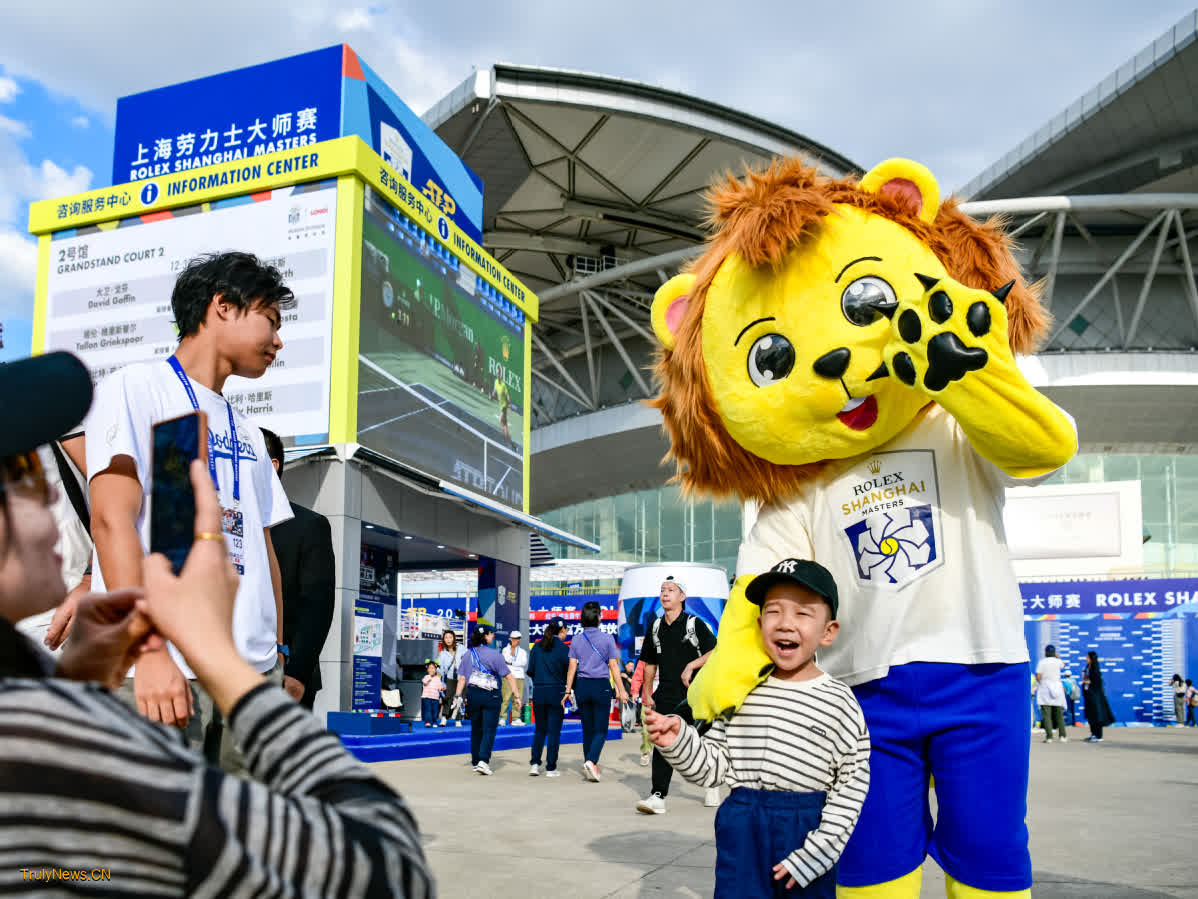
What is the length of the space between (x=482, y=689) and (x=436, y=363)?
19.9 feet

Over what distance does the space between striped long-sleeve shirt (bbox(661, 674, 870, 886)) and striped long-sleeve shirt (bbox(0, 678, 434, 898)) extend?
1.58 meters

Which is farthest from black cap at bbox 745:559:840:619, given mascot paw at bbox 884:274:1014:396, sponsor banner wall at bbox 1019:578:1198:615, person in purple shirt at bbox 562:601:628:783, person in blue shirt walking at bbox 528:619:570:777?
sponsor banner wall at bbox 1019:578:1198:615

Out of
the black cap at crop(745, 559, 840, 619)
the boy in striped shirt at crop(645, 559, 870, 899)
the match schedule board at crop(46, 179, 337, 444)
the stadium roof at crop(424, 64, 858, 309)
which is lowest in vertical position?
the boy in striped shirt at crop(645, 559, 870, 899)

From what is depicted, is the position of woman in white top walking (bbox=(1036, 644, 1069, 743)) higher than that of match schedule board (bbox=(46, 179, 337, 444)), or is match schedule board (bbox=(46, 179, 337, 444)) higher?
match schedule board (bbox=(46, 179, 337, 444))

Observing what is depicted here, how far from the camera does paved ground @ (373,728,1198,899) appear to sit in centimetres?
442

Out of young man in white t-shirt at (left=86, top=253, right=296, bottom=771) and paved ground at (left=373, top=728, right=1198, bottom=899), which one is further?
paved ground at (left=373, top=728, right=1198, bottom=899)

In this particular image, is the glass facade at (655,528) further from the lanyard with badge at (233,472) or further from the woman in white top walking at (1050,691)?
the lanyard with badge at (233,472)

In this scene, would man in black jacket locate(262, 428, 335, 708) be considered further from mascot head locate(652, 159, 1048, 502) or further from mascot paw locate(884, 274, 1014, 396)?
mascot paw locate(884, 274, 1014, 396)

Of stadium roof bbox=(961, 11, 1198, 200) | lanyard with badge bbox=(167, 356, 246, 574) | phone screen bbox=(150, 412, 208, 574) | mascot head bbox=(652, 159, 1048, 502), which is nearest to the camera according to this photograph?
phone screen bbox=(150, 412, 208, 574)

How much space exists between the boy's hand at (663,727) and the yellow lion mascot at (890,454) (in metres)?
0.32

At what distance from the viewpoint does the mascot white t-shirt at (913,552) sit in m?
2.75

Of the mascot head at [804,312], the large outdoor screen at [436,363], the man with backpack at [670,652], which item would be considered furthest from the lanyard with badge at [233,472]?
the large outdoor screen at [436,363]

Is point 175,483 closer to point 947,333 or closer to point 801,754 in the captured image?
point 801,754

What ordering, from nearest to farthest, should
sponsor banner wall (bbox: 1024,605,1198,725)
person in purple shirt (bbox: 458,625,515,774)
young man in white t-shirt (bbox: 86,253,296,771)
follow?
young man in white t-shirt (bbox: 86,253,296,771)
person in purple shirt (bbox: 458,625,515,774)
sponsor banner wall (bbox: 1024,605,1198,725)
